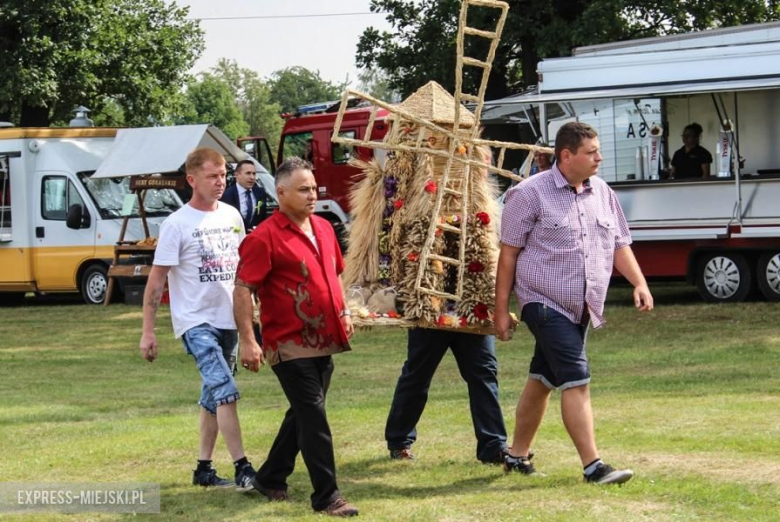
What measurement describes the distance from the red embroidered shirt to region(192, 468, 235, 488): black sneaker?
3.40 feet

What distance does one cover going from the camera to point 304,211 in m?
6.73

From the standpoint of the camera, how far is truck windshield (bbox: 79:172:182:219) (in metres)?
22.5

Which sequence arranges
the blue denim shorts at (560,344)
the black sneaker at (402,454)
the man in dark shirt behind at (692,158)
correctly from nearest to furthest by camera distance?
the blue denim shorts at (560,344) → the black sneaker at (402,454) → the man in dark shirt behind at (692,158)

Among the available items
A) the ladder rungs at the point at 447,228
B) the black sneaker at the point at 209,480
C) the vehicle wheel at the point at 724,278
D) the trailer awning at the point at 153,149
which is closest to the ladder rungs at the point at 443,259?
the ladder rungs at the point at 447,228

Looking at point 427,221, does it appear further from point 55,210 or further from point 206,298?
point 55,210

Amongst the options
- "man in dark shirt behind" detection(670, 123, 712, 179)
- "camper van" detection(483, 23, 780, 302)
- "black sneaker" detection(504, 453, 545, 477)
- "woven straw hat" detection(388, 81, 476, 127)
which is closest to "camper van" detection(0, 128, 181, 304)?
"camper van" detection(483, 23, 780, 302)

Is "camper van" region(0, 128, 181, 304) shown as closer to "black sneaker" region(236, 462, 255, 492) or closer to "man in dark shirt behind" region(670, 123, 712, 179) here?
"man in dark shirt behind" region(670, 123, 712, 179)

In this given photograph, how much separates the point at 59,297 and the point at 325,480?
2029 centimetres

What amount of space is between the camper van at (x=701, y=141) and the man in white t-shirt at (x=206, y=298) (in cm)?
1119

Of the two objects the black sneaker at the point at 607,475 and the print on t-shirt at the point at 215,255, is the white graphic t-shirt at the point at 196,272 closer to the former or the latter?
the print on t-shirt at the point at 215,255

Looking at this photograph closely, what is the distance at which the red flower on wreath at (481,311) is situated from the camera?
7.67 m

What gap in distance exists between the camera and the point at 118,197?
22891 millimetres

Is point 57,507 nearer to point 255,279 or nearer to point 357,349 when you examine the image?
point 255,279

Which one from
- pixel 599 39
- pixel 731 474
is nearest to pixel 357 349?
pixel 731 474
